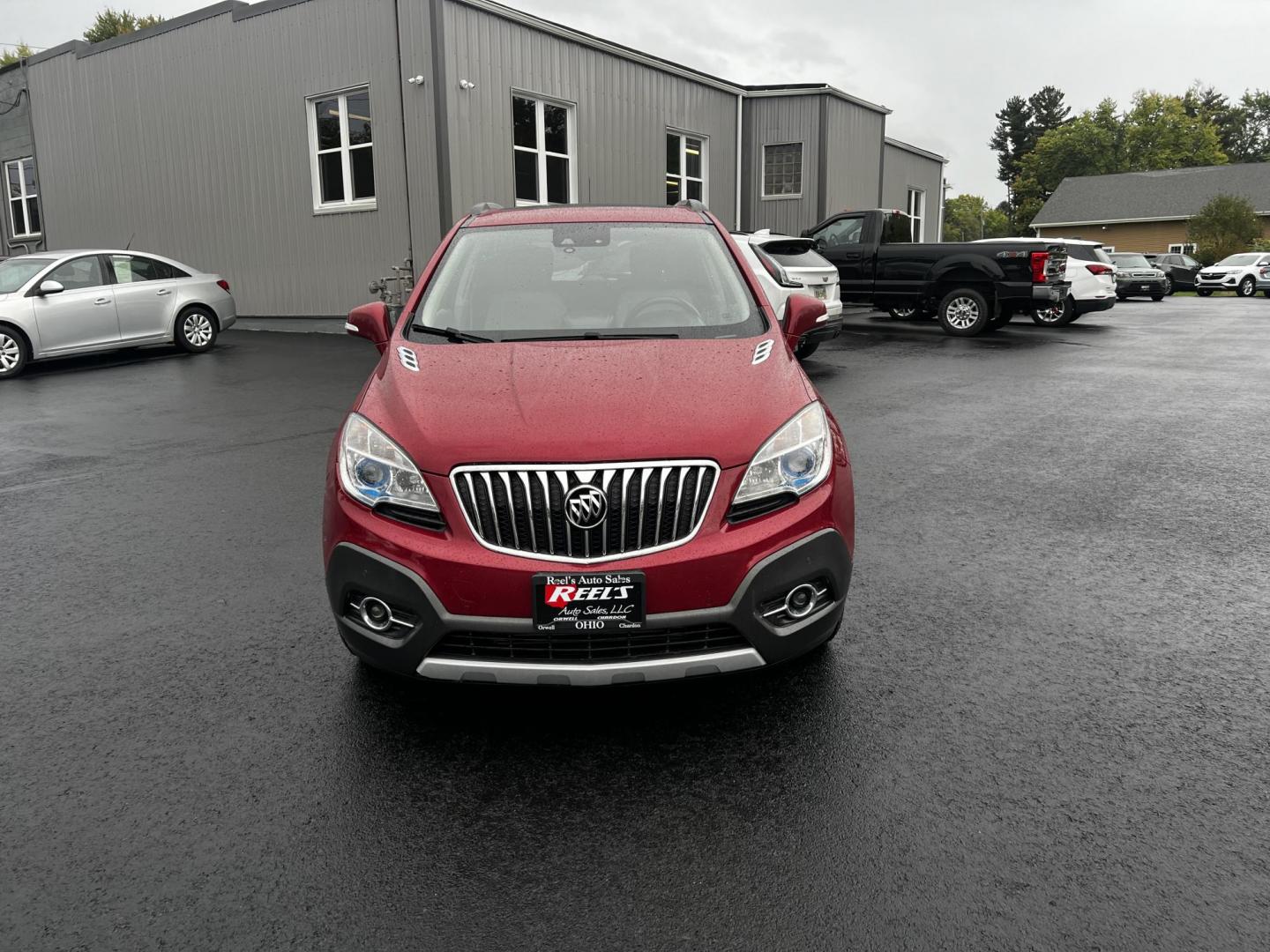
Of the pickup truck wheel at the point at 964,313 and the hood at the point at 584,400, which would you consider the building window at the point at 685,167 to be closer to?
the pickup truck wheel at the point at 964,313

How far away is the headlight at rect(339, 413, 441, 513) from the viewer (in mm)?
3174

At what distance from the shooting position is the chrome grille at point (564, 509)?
3018 mm

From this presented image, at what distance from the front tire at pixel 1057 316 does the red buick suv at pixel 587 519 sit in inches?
646

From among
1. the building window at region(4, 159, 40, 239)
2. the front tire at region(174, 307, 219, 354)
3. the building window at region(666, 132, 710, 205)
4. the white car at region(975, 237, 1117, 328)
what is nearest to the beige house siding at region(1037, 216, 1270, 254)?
the building window at region(666, 132, 710, 205)

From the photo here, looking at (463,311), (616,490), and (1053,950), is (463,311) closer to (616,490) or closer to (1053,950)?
(616,490)

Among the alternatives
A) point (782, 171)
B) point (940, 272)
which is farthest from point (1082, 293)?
point (782, 171)

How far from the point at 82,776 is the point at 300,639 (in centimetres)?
115

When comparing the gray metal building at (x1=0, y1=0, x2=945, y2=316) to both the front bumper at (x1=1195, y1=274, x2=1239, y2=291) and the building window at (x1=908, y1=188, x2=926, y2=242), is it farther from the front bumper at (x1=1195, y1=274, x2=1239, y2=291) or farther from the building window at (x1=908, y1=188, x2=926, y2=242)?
the front bumper at (x1=1195, y1=274, x2=1239, y2=291)

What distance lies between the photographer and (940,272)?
16.4 m

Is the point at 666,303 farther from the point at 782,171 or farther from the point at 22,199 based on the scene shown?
the point at 22,199

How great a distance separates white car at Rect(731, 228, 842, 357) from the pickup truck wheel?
3.65 meters

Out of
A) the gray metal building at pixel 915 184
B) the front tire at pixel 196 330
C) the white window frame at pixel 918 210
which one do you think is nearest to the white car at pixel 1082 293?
the gray metal building at pixel 915 184

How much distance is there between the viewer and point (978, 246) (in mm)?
15906

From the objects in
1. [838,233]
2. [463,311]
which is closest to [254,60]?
[838,233]
